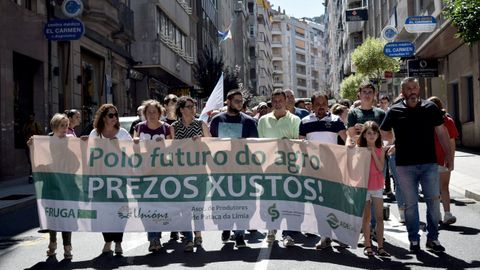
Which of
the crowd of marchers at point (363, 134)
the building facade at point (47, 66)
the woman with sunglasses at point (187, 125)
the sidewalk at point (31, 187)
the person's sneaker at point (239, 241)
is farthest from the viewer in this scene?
the building facade at point (47, 66)

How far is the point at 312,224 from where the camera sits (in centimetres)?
741

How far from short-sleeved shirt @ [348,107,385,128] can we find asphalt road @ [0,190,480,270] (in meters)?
1.56

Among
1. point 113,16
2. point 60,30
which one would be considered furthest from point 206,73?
point 60,30

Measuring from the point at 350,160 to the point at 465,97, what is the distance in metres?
22.3

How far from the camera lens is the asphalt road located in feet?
22.3

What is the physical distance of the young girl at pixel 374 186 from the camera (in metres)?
7.20

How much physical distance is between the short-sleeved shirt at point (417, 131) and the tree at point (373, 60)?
1117 inches

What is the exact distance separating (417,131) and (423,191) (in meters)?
0.70

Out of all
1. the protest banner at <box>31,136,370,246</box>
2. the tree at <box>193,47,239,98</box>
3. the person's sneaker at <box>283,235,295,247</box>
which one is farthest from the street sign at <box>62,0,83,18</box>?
the tree at <box>193,47,239,98</box>

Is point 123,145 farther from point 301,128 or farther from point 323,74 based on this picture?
point 323,74

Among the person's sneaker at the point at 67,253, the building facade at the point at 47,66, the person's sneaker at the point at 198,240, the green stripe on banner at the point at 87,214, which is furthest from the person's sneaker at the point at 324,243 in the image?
the building facade at the point at 47,66

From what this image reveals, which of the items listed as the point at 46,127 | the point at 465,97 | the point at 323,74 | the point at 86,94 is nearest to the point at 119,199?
the point at 46,127

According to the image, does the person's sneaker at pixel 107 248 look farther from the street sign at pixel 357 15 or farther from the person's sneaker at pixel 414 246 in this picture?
the street sign at pixel 357 15

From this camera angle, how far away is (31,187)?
16.6 metres
